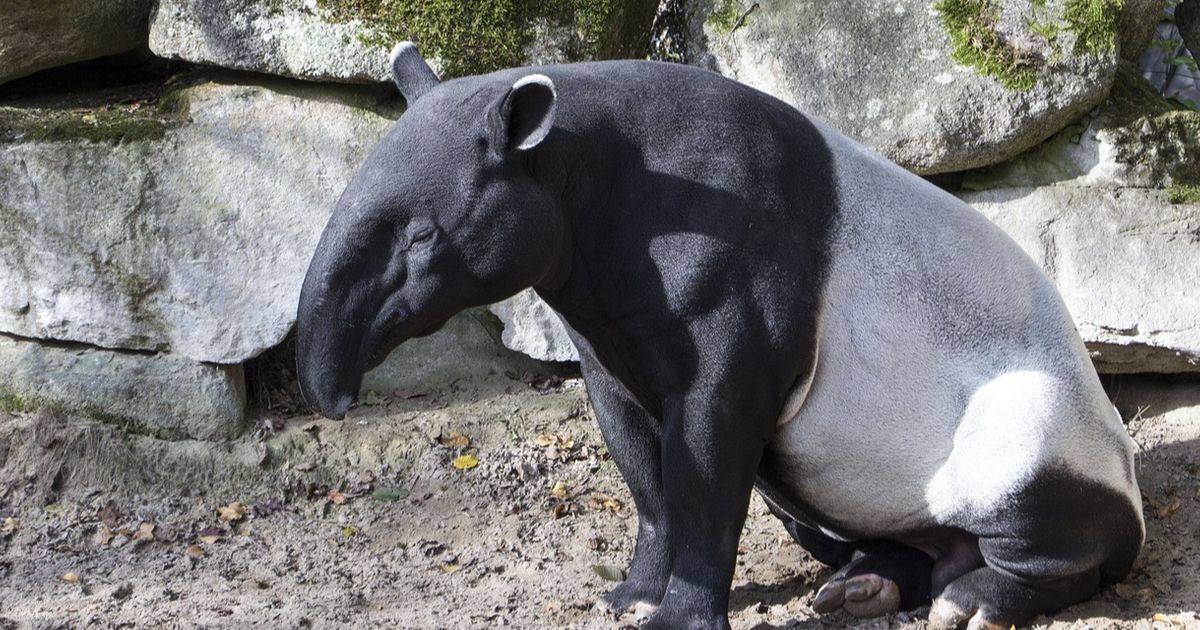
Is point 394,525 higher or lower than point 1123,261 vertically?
lower

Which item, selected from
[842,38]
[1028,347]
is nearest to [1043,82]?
[842,38]

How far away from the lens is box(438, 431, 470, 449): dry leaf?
5871mm

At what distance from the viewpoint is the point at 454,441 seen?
19.3 feet

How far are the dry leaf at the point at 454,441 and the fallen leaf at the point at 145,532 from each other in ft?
4.11

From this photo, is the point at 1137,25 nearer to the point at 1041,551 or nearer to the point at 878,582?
the point at 1041,551

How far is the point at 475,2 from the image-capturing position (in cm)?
560

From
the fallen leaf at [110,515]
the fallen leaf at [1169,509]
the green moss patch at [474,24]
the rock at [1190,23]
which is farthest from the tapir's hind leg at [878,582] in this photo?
the rock at [1190,23]

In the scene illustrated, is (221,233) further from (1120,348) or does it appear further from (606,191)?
(1120,348)

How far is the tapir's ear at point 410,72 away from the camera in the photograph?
156 inches

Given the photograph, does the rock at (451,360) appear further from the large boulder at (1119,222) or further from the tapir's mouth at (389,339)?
the tapir's mouth at (389,339)

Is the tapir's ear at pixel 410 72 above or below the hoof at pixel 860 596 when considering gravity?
above

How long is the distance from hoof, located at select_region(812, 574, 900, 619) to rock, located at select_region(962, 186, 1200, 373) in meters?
1.93

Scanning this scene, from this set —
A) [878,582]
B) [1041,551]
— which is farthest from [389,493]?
[1041,551]

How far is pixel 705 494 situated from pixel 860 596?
0.81 meters
